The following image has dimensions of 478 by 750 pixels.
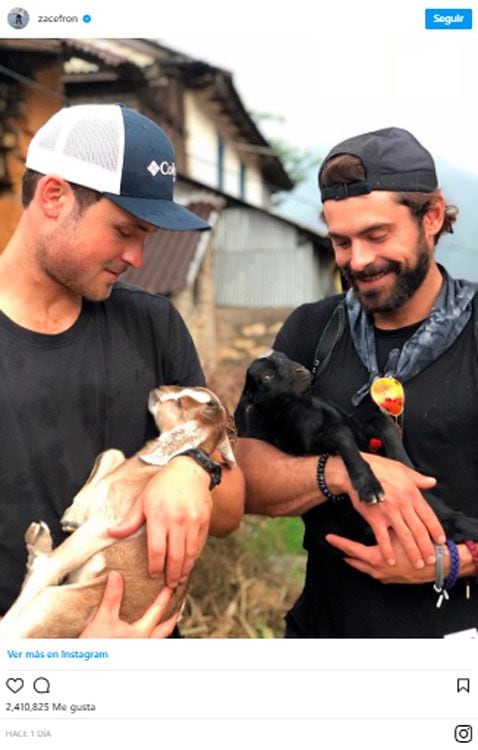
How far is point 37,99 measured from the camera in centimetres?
604

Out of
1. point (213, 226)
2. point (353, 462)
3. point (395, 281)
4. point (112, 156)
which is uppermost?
point (112, 156)

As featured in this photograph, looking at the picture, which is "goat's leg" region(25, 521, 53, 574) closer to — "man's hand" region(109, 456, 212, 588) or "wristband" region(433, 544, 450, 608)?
"man's hand" region(109, 456, 212, 588)

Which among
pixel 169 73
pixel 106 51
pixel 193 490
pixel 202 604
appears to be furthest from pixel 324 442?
pixel 169 73

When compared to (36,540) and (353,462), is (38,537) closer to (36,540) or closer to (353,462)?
(36,540)

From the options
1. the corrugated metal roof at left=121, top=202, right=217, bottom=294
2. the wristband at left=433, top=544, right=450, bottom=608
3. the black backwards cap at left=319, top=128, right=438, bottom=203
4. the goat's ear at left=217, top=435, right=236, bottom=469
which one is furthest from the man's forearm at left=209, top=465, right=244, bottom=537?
the corrugated metal roof at left=121, top=202, right=217, bottom=294

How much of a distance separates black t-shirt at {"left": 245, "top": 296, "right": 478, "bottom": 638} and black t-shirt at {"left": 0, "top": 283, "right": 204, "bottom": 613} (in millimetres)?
452

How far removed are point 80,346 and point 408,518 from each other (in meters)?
0.99

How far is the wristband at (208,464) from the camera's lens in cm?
247

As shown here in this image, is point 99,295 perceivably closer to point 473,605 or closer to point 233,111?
point 473,605

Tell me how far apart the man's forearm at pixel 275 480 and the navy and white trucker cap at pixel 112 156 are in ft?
2.48

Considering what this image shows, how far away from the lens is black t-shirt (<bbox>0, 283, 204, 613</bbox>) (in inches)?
94.7

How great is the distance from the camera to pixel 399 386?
2.62m

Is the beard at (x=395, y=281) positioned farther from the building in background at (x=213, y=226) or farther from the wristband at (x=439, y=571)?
the building in background at (x=213, y=226)
